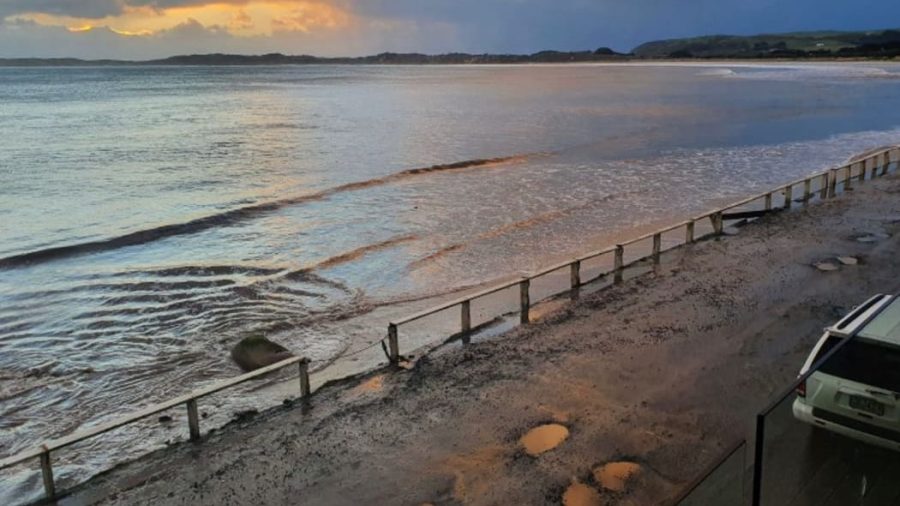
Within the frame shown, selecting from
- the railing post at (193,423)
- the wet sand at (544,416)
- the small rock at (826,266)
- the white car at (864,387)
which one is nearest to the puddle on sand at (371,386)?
the wet sand at (544,416)

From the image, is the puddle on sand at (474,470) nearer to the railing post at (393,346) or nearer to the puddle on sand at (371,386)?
the puddle on sand at (371,386)

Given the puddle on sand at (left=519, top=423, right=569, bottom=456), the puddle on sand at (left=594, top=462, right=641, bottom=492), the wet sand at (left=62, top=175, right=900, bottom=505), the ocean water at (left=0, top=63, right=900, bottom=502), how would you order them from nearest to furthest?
the puddle on sand at (left=594, top=462, right=641, bottom=492), the wet sand at (left=62, top=175, right=900, bottom=505), the puddle on sand at (left=519, top=423, right=569, bottom=456), the ocean water at (left=0, top=63, right=900, bottom=502)

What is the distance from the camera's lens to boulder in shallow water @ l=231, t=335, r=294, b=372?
13.5 meters

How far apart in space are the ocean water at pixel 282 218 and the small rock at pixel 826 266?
7.42 m

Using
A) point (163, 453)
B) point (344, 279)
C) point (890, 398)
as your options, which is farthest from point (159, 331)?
point (890, 398)

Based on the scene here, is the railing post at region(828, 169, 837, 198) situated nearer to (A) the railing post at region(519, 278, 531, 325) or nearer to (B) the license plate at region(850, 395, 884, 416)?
(A) the railing post at region(519, 278, 531, 325)

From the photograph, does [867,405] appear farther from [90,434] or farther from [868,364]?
[90,434]

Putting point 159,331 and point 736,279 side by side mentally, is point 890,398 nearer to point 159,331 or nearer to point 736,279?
point 736,279

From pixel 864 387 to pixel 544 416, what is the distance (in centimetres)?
396

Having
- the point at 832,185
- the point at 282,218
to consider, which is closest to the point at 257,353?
the point at 282,218

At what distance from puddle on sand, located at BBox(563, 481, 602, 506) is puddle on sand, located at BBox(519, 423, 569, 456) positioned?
0.86 metres

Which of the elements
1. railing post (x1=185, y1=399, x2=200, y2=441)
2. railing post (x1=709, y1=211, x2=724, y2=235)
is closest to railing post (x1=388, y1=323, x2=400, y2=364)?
railing post (x1=185, y1=399, x2=200, y2=441)

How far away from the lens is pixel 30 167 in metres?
46.8

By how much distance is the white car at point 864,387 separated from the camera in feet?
21.4
